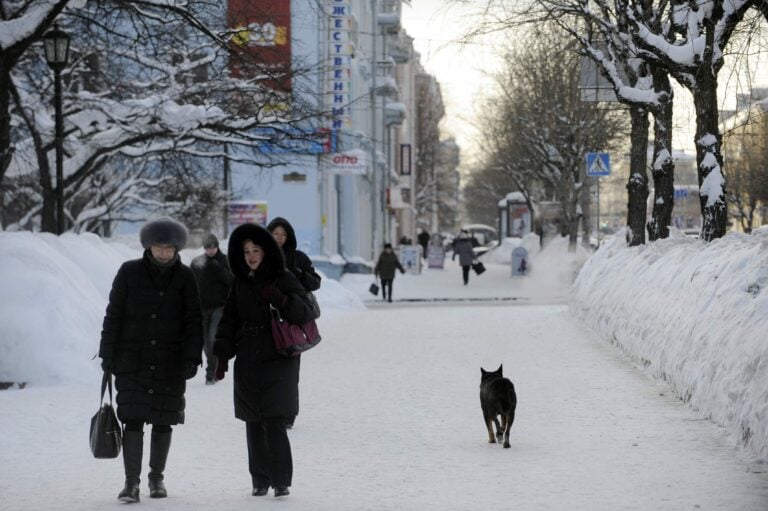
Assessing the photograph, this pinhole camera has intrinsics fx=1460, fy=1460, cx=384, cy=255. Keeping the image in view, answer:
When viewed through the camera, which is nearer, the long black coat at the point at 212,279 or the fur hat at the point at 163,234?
the fur hat at the point at 163,234

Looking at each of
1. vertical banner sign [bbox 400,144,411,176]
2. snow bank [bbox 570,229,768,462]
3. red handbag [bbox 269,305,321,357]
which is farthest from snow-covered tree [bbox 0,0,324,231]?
vertical banner sign [bbox 400,144,411,176]

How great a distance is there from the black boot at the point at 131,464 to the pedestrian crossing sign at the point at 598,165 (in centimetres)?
2303

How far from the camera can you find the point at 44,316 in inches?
578

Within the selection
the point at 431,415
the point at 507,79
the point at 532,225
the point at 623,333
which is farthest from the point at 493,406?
the point at 532,225

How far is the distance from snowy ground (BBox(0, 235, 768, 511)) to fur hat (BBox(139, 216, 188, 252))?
55.8 inches

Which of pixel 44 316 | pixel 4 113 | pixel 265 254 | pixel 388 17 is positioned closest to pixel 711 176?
pixel 44 316

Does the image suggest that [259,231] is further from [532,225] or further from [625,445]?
[532,225]

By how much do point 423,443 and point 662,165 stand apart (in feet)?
45.7

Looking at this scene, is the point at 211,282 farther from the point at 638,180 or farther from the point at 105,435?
the point at 638,180

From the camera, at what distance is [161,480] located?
8.16 meters

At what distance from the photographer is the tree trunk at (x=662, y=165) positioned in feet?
73.9

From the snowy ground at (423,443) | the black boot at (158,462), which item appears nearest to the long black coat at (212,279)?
the snowy ground at (423,443)

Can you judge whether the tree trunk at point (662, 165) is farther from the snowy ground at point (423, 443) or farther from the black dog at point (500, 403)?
the black dog at point (500, 403)

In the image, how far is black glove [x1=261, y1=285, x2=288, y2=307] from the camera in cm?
787
